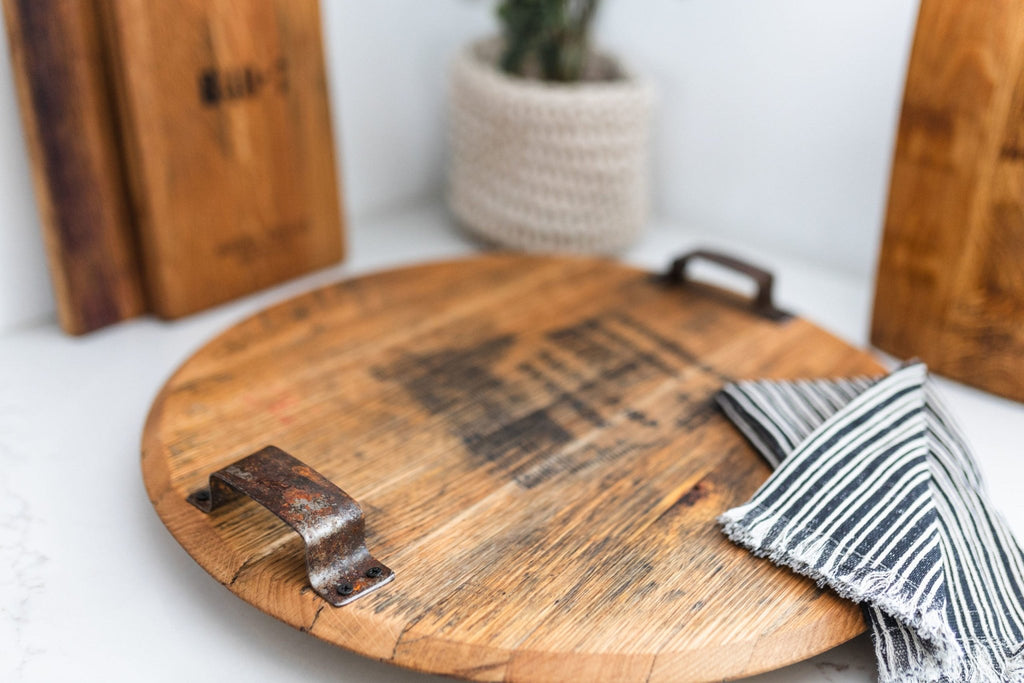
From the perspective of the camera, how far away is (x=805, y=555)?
1.76 ft

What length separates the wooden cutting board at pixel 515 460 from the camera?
500 mm

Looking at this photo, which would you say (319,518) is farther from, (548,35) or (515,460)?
(548,35)

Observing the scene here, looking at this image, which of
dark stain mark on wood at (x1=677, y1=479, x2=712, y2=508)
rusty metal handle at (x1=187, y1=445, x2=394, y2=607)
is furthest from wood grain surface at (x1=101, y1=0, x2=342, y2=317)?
dark stain mark on wood at (x1=677, y1=479, x2=712, y2=508)

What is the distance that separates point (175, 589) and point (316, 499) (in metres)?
0.12

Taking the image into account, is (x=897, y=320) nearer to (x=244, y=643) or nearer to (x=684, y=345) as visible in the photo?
(x=684, y=345)

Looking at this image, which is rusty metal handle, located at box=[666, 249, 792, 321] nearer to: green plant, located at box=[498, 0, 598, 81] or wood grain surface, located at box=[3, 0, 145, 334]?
green plant, located at box=[498, 0, 598, 81]

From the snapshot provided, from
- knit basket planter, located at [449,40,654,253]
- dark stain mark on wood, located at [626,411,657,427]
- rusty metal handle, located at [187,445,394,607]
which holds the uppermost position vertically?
knit basket planter, located at [449,40,654,253]

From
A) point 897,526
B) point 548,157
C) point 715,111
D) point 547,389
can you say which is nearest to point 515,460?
point 547,389

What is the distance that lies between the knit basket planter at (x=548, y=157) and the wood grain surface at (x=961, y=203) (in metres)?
0.27

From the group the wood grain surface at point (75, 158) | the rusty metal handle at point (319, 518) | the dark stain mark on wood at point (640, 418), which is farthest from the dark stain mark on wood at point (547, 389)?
the wood grain surface at point (75, 158)

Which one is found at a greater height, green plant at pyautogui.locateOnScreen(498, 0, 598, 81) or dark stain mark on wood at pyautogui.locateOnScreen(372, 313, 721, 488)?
green plant at pyautogui.locateOnScreen(498, 0, 598, 81)

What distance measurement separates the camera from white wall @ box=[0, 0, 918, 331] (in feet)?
2.98

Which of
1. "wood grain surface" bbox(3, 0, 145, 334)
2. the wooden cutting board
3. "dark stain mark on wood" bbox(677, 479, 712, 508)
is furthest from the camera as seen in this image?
"wood grain surface" bbox(3, 0, 145, 334)

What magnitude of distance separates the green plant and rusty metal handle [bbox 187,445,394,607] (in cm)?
54
